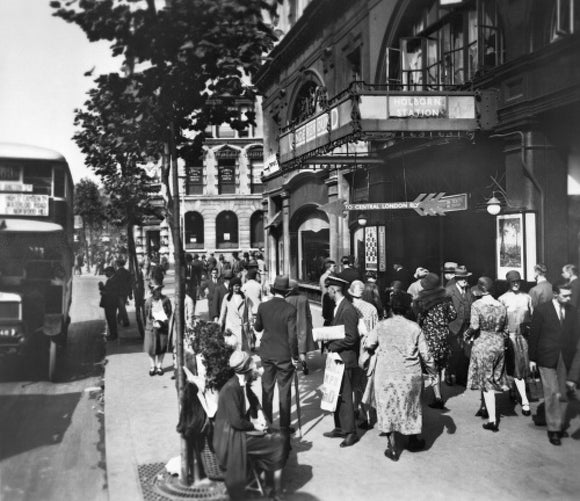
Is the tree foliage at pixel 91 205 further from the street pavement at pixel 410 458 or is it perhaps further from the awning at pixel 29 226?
the street pavement at pixel 410 458

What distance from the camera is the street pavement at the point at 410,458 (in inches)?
210

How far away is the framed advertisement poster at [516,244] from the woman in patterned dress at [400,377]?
201 inches

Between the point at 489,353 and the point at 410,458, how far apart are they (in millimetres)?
1716

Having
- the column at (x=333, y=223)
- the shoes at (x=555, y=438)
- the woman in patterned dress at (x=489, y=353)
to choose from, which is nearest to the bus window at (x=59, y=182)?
the woman in patterned dress at (x=489, y=353)

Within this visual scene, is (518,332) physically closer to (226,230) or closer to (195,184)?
(226,230)

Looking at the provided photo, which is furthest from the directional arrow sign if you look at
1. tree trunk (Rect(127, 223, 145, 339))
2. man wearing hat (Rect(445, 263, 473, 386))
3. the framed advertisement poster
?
tree trunk (Rect(127, 223, 145, 339))

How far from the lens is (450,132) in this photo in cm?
1180

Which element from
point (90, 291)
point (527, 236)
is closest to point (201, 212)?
point (90, 291)

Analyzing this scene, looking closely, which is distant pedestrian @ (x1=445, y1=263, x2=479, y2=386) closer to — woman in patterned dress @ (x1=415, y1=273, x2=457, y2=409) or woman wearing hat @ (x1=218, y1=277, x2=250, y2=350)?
woman in patterned dress @ (x1=415, y1=273, x2=457, y2=409)

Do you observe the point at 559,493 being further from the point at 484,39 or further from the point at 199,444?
the point at 484,39

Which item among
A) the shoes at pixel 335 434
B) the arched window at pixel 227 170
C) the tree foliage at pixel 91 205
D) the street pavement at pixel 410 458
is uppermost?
the arched window at pixel 227 170

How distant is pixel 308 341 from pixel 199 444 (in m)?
4.45

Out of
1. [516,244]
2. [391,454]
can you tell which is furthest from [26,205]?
[516,244]

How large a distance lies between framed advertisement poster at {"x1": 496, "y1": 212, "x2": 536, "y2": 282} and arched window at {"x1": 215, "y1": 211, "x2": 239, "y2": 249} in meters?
34.8
